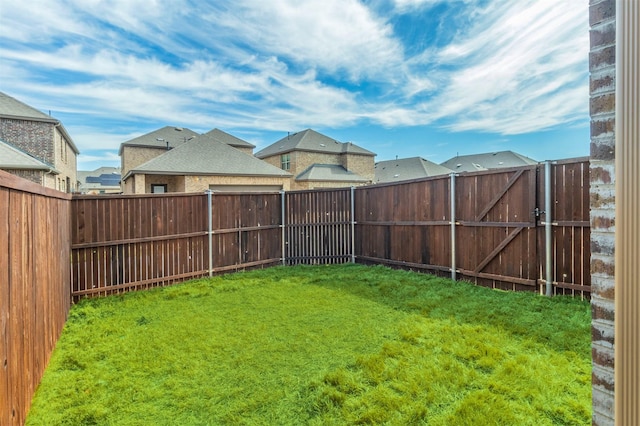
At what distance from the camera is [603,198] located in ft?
3.97

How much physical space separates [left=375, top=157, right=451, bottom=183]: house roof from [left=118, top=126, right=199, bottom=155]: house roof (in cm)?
1714

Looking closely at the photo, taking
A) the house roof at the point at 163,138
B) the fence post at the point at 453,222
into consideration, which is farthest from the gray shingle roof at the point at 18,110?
the fence post at the point at 453,222

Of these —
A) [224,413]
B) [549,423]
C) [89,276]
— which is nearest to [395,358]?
[549,423]

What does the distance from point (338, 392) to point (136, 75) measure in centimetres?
1252

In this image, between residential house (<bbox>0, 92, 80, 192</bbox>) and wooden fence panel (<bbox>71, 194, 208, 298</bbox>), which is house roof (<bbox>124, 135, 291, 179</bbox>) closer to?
residential house (<bbox>0, 92, 80, 192</bbox>)

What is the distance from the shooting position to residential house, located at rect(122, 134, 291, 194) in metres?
15.8

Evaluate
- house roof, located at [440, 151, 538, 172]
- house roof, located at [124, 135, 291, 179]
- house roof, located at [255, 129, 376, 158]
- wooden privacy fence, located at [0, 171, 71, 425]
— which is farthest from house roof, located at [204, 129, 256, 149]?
wooden privacy fence, located at [0, 171, 71, 425]

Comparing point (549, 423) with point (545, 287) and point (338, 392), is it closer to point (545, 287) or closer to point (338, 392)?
point (338, 392)

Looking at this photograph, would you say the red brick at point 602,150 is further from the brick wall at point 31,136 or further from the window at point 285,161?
the window at point 285,161

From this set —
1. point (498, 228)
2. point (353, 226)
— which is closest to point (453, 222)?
point (498, 228)

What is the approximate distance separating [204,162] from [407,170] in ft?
60.6

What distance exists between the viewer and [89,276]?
18.5 feet

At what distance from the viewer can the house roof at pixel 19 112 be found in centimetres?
1697

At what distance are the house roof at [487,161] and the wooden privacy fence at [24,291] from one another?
29.5 metres
